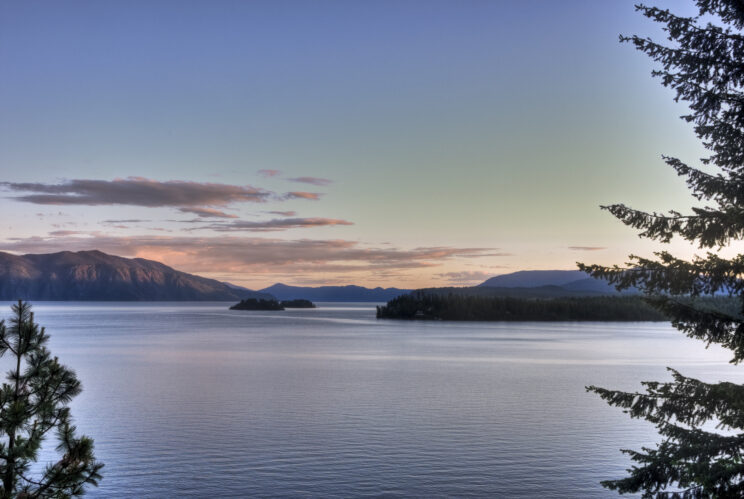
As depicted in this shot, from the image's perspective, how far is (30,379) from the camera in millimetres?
13039

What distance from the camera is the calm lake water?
2450cm

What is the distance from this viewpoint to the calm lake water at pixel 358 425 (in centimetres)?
2450

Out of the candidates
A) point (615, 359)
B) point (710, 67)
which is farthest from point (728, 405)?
point (615, 359)

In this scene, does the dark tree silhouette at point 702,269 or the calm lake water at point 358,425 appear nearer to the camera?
the dark tree silhouette at point 702,269

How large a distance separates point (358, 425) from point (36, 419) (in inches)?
924

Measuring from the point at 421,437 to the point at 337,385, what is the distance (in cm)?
2027

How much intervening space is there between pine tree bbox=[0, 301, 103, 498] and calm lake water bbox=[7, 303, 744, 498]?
11026mm

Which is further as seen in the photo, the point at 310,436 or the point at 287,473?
the point at 310,436

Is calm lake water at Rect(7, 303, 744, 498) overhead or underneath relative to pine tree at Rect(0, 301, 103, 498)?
underneath

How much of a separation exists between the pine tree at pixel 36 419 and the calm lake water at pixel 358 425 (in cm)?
1103

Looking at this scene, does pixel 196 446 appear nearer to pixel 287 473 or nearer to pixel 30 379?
pixel 287 473

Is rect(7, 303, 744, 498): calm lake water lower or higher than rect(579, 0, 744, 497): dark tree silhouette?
lower

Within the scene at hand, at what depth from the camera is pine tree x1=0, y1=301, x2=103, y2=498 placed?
12.1 meters

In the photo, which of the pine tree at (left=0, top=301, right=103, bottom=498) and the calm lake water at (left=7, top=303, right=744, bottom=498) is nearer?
the pine tree at (left=0, top=301, right=103, bottom=498)
